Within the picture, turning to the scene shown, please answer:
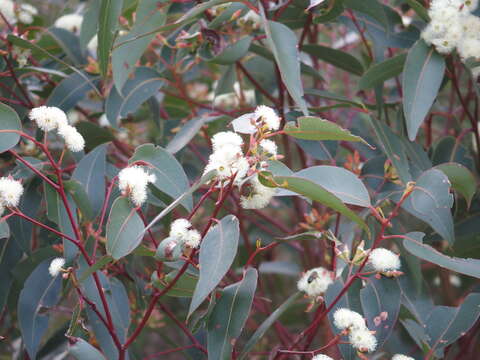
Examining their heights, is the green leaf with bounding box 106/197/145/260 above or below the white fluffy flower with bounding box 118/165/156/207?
below

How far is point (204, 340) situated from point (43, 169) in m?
0.46

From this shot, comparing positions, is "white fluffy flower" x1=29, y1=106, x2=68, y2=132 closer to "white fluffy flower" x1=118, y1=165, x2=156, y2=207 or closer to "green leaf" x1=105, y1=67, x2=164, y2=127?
"white fluffy flower" x1=118, y1=165, x2=156, y2=207

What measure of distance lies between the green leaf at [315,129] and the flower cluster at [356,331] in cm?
25

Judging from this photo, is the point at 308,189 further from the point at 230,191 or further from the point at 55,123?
the point at 55,123

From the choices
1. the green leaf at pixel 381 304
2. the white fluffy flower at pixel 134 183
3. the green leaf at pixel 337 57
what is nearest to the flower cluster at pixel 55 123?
the white fluffy flower at pixel 134 183

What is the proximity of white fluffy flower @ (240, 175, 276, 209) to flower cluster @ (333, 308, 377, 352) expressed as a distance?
0.20 metres

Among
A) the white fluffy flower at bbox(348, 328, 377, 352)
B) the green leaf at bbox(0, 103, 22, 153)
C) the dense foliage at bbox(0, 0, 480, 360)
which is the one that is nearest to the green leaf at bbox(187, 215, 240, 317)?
the dense foliage at bbox(0, 0, 480, 360)

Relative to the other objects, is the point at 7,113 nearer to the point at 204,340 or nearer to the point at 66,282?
the point at 66,282

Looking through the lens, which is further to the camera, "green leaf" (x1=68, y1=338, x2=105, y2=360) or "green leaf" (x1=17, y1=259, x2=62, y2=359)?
"green leaf" (x1=17, y1=259, x2=62, y2=359)

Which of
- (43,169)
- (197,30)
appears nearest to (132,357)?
(43,169)

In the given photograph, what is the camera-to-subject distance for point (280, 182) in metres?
0.84

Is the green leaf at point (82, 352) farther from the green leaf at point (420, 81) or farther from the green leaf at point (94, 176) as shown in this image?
the green leaf at point (420, 81)

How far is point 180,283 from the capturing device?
98cm

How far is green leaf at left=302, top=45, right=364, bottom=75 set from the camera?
4.58 feet
